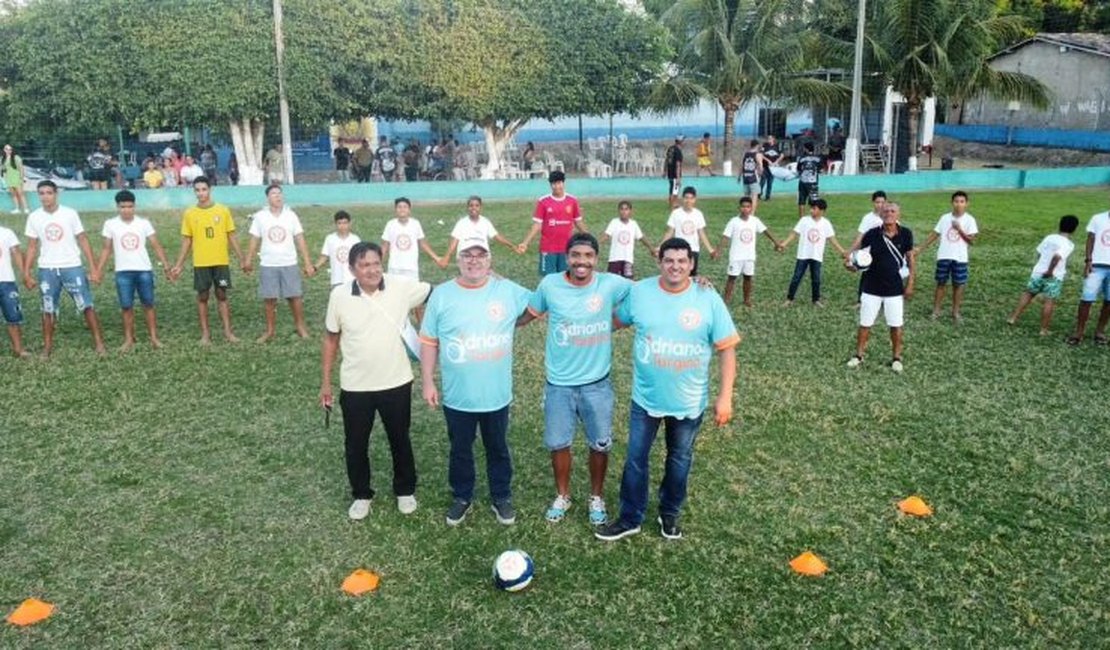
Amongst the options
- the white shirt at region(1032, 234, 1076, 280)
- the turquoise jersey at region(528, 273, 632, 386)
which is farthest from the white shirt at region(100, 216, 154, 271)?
the white shirt at region(1032, 234, 1076, 280)

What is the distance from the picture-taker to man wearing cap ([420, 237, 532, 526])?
5.53 meters

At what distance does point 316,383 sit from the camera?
8984 millimetres

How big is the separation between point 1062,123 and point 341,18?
27.4 metres

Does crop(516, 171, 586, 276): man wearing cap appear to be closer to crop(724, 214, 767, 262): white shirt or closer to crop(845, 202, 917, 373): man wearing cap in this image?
crop(724, 214, 767, 262): white shirt

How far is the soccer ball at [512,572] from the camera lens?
5.05m

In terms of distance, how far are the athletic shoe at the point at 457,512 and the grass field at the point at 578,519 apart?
73 mm

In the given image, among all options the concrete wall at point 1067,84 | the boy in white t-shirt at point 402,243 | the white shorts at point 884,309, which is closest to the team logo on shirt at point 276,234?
the boy in white t-shirt at point 402,243

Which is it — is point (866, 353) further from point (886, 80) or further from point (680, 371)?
point (886, 80)

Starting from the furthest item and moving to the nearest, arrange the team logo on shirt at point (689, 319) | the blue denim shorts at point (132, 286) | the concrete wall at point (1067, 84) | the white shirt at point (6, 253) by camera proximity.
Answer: the concrete wall at point (1067, 84) < the blue denim shorts at point (132, 286) < the white shirt at point (6, 253) < the team logo on shirt at point (689, 319)

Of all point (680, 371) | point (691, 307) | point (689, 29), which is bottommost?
point (680, 371)

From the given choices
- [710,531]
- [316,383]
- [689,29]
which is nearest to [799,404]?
[710,531]

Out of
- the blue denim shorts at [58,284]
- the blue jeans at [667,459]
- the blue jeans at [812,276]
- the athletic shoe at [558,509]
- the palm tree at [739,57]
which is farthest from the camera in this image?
the palm tree at [739,57]

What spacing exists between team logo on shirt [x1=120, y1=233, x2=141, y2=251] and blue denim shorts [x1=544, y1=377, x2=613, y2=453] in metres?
6.48

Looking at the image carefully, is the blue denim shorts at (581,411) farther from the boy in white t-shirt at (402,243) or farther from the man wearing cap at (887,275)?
the boy in white t-shirt at (402,243)
